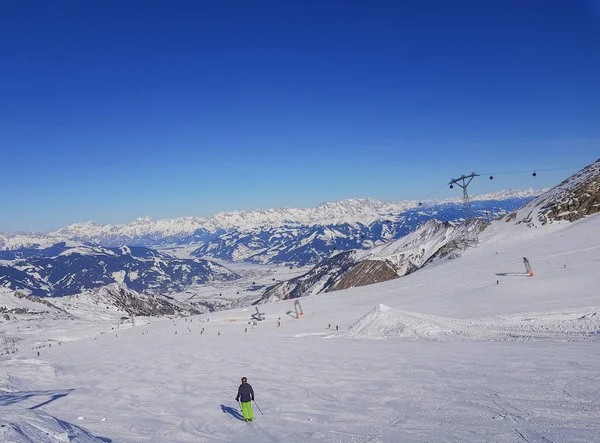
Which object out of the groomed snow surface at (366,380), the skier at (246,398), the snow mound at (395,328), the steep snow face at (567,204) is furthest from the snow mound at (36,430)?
the steep snow face at (567,204)

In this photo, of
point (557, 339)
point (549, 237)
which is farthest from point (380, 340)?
point (549, 237)

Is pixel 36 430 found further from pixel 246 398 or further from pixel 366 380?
pixel 366 380

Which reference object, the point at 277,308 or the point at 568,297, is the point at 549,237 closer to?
the point at 568,297

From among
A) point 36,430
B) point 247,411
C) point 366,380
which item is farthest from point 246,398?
point 36,430

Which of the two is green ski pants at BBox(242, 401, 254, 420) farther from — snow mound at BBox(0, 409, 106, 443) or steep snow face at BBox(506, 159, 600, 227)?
steep snow face at BBox(506, 159, 600, 227)

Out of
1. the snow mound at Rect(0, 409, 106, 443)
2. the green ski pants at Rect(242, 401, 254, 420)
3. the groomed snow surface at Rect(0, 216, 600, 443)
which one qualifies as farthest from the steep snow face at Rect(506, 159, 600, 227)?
the snow mound at Rect(0, 409, 106, 443)
